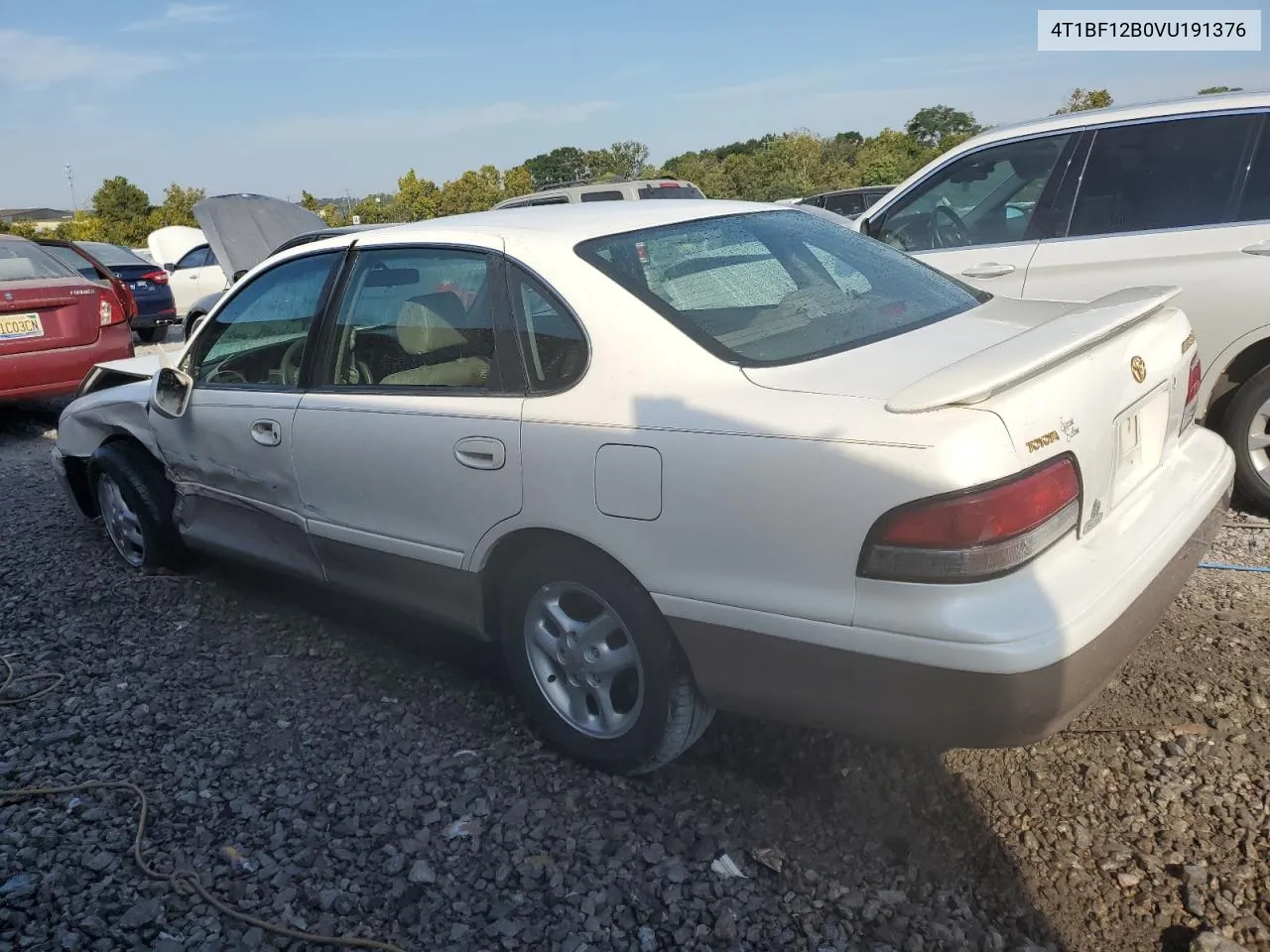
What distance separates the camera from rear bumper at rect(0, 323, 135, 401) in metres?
7.55

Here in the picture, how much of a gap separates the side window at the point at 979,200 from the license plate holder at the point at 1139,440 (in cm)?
244

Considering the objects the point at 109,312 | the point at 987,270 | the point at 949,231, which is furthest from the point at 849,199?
the point at 987,270

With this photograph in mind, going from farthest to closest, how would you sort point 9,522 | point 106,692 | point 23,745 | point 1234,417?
point 9,522, point 1234,417, point 106,692, point 23,745

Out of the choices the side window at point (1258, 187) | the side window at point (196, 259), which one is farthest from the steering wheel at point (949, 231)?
the side window at point (196, 259)

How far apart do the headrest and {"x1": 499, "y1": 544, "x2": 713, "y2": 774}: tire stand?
77 centimetres

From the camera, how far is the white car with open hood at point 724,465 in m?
2.09

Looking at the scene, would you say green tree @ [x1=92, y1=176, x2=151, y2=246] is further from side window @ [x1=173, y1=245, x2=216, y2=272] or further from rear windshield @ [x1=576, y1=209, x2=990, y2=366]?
rear windshield @ [x1=576, y1=209, x2=990, y2=366]

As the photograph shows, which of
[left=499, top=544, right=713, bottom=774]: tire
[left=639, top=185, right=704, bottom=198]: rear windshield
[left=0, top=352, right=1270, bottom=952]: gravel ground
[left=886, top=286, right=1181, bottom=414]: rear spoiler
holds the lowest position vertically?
[left=0, top=352, right=1270, bottom=952]: gravel ground

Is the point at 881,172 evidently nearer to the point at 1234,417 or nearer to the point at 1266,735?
the point at 1234,417

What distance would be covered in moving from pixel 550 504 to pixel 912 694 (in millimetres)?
1020

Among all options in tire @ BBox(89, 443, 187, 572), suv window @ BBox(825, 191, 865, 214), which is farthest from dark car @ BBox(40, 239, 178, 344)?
suv window @ BBox(825, 191, 865, 214)

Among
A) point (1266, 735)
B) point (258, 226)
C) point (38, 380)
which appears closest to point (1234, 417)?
point (1266, 735)

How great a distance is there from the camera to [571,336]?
8.84 feet

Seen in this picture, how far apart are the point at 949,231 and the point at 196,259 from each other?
1317cm
